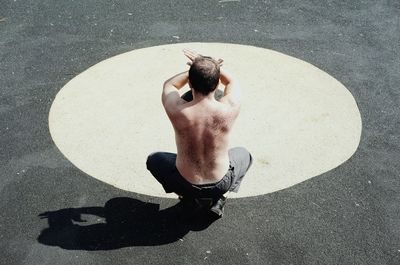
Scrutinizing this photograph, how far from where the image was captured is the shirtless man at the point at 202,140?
4.29m

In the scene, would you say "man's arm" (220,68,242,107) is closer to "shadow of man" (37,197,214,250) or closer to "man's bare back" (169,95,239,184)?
"man's bare back" (169,95,239,184)

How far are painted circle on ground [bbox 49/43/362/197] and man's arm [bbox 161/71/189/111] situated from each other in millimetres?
1273

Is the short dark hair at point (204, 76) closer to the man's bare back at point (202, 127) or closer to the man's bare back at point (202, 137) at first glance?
the man's bare back at point (202, 127)

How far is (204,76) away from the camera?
4.21 metres

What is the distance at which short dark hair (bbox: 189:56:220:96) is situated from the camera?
4211 mm

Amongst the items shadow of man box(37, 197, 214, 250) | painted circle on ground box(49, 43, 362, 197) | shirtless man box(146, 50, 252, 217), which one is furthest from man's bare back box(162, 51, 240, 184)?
painted circle on ground box(49, 43, 362, 197)

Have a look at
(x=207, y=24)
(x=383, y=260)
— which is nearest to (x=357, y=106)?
(x=383, y=260)

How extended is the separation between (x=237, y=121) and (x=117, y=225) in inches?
91.4

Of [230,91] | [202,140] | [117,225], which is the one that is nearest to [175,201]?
[117,225]

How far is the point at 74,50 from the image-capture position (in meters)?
8.02

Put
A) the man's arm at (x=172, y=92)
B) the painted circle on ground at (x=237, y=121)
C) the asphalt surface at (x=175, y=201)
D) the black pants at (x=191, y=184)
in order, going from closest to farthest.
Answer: the man's arm at (x=172, y=92) → the black pants at (x=191, y=184) → the asphalt surface at (x=175, y=201) → the painted circle on ground at (x=237, y=121)

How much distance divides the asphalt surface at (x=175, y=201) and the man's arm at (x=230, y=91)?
1.27 meters

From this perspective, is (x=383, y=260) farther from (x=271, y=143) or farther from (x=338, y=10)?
(x=338, y=10)

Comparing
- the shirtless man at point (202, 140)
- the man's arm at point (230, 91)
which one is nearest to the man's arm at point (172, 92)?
the shirtless man at point (202, 140)
